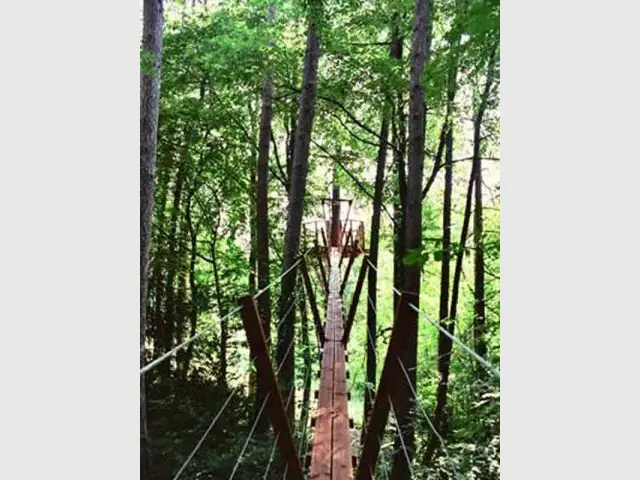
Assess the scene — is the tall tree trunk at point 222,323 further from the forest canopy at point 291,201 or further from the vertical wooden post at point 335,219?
the vertical wooden post at point 335,219

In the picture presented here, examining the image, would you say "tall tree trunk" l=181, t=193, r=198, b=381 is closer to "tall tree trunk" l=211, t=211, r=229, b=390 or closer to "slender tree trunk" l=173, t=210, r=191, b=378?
Answer: "slender tree trunk" l=173, t=210, r=191, b=378

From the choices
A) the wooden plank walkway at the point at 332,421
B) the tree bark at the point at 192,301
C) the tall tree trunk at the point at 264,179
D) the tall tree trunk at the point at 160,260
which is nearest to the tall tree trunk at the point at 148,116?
the wooden plank walkway at the point at 332,421

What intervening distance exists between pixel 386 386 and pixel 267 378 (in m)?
0.35

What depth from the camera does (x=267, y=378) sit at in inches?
66.6

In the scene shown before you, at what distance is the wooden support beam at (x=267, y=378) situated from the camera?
64.5 inches

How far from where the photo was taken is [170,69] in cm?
606

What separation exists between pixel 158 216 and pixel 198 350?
65.5 inches

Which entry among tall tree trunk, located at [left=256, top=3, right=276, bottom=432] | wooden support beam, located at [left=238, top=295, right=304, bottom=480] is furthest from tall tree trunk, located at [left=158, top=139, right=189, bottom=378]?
wooden support beam, located at [left=238, top=295, right=304, bottom=480]

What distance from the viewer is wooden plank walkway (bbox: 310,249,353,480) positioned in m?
2.16

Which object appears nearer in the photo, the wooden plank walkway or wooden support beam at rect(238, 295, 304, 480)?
wooden support beam at rect(238, 295, 304, 480)

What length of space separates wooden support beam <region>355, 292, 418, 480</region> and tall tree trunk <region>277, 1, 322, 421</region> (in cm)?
225

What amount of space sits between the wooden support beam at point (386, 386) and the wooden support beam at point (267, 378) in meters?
0.22
